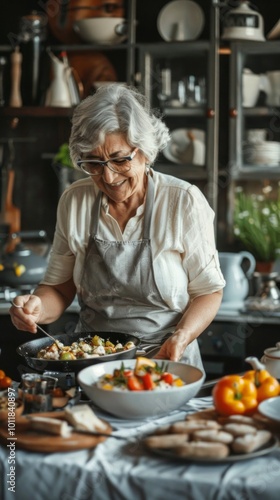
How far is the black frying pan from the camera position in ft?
6.00

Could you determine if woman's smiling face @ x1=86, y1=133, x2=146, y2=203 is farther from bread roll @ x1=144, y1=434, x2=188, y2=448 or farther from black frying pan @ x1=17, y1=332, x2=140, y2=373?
bread roll @ x1=144, y1=434, x2=188, y2=448

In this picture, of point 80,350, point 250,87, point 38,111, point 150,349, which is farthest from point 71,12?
point 80,350

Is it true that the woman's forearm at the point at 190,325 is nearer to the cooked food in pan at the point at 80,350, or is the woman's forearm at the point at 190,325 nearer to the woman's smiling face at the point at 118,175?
the cooked food in pan at the point at 80,350

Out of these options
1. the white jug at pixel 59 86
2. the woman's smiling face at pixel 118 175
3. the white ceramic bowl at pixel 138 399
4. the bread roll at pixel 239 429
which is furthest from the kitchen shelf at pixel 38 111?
the bread roll at pixel 239 429

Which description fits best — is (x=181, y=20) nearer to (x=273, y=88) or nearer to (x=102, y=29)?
(x=102, y=29)

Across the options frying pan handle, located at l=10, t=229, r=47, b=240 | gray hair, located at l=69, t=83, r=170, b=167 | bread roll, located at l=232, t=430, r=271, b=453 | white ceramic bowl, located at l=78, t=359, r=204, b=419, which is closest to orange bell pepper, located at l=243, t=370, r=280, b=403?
white ceramic bowl, located at l=78, t=359, r=204, b=419

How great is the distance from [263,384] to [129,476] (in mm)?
446

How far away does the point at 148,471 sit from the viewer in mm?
1419

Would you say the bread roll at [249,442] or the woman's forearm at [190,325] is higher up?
the woman's forearm at [190,325]

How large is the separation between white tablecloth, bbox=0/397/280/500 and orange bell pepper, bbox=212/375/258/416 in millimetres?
195

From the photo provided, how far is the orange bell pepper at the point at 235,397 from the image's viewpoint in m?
1.65

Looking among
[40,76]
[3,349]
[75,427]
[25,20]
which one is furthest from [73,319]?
[75,427]

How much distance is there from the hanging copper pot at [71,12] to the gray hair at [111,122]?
2054 millimetres

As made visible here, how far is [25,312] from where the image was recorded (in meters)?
2.12
